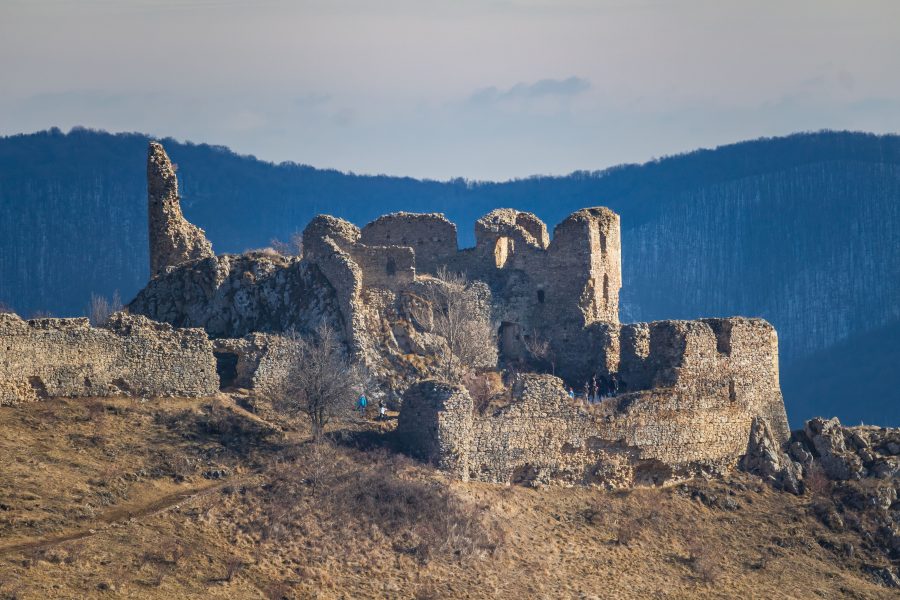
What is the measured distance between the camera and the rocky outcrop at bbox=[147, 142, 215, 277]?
69.3 m

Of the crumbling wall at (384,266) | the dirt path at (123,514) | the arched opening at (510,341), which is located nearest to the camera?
the dirt path at (123,514)

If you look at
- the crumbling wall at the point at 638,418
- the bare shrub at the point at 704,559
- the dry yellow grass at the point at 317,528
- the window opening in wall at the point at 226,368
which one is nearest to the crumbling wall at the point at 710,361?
the crumbling wall at the point at 638,418

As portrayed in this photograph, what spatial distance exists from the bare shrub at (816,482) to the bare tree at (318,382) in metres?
16.0

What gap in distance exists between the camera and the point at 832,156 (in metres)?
135

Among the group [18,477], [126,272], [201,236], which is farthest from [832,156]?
[18,477]

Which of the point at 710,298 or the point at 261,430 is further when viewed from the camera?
the point at 710,298

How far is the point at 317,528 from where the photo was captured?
5222 cm

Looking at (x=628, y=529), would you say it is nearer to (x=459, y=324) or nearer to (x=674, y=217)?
(x=459, y=324)

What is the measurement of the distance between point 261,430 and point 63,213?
223 feet

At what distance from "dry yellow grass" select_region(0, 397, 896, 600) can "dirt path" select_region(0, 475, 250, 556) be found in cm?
8

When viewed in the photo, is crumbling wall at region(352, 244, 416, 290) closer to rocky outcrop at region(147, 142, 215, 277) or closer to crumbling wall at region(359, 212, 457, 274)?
crumbling wall at region(359, 212, 457, 274)

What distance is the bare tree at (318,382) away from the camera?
191 feet

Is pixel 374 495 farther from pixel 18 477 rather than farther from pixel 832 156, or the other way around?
pixel 832 156

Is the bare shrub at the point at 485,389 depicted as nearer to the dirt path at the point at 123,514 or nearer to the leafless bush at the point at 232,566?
the dirt path at the point at 123,514
